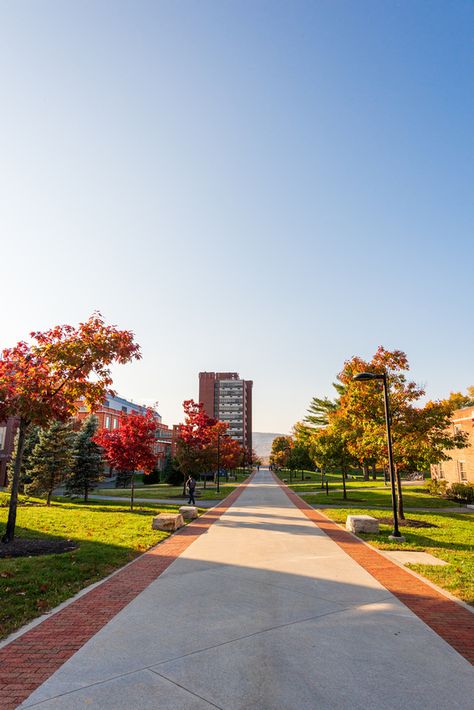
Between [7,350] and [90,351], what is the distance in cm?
244

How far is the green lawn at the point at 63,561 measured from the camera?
692 cm

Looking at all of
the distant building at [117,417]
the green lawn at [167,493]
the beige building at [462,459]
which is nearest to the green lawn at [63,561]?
the green lawn at [167,493]

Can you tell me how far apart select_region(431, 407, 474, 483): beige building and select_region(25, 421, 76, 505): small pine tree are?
25852mm

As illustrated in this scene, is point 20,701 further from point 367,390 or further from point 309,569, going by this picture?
point 367,390

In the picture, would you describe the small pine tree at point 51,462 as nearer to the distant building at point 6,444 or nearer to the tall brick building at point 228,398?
the distant building at point 6,444

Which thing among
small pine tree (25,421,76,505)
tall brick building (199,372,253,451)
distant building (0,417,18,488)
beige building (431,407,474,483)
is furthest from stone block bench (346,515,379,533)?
tall brick building (199,372,253,451)

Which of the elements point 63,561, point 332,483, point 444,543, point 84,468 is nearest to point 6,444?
point 84,468

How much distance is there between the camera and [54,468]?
26.4 m

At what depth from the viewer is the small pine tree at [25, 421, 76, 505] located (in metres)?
26.2

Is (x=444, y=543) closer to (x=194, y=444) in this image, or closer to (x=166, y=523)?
(x=166, y=523)

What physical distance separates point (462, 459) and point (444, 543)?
21.2 metres

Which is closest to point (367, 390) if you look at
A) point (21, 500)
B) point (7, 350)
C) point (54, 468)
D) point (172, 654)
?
point (7, 350)

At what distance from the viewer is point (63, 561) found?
32.2 feet

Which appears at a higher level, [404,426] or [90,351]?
[90,351]
